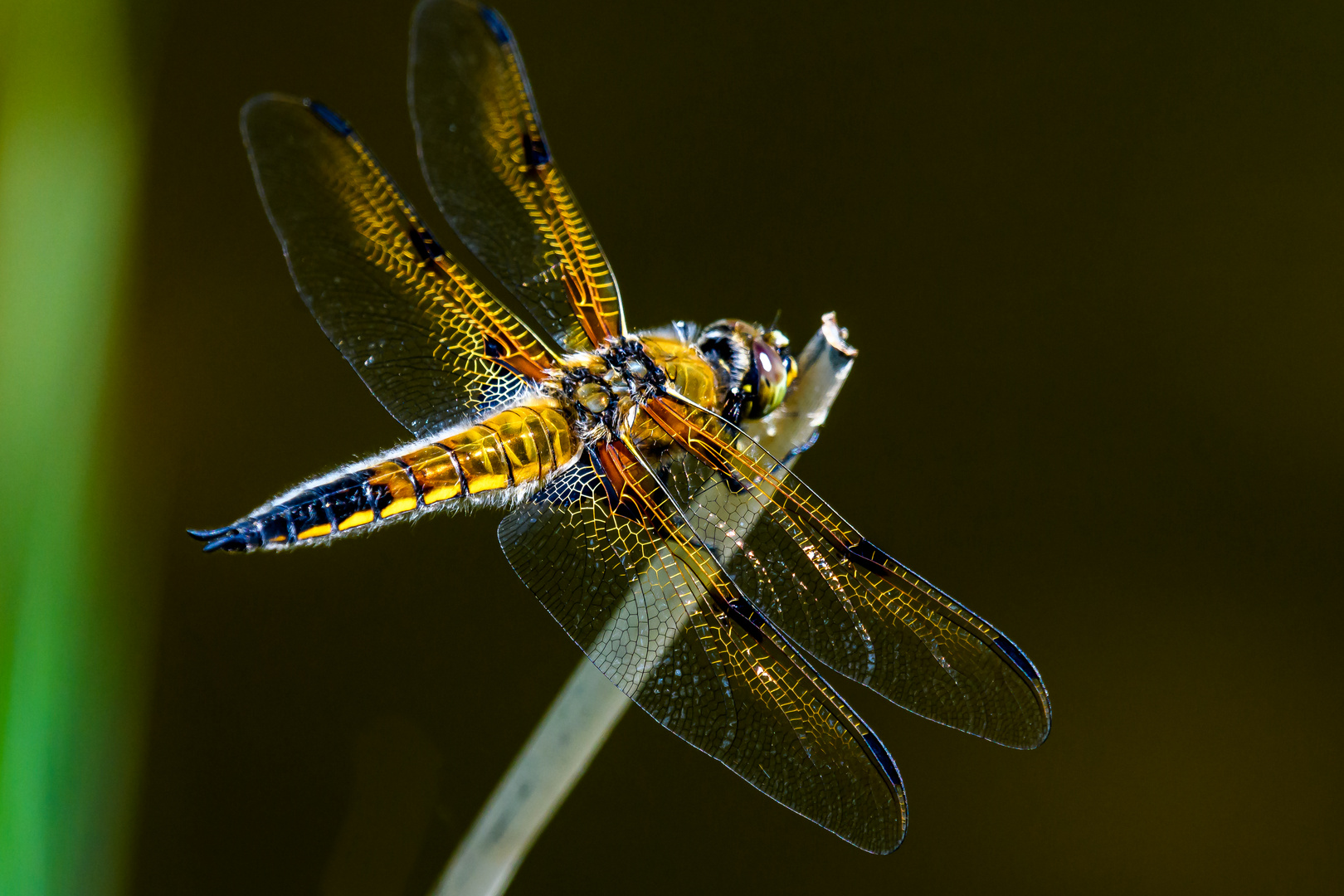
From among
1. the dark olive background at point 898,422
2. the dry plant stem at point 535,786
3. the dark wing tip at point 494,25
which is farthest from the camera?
the dark olive background at point 898,422

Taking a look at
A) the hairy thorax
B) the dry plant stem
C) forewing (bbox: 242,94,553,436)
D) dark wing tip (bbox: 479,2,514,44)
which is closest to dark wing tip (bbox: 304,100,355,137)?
forewing (bbox: 242,94,553,436)

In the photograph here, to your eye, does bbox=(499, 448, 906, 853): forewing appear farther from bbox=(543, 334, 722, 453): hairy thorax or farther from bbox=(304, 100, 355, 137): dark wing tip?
bbox=(304, 100, 355, 137): dark wing tip

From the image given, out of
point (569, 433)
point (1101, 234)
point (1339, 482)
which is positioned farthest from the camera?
point (1101, 234)

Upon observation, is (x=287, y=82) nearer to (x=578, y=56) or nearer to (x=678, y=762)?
(x=578, y=56)

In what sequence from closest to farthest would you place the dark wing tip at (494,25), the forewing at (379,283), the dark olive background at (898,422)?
the forewing at (379,283) < the dark wing tip at (494,25) < the dark olive background at (898,422)

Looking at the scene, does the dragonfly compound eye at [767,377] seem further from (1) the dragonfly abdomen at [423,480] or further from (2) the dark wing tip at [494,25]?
(2) the dark wing tip at [494,25]

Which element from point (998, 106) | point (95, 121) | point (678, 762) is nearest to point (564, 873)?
point (678, 762)

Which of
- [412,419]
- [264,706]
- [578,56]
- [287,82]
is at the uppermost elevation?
[578,56]

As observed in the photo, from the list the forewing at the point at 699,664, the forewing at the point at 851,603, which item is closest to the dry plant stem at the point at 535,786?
the forewing at the point at 699,664
